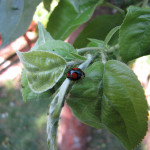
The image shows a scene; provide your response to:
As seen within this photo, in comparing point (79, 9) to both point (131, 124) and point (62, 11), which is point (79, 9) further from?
point (131, 124)

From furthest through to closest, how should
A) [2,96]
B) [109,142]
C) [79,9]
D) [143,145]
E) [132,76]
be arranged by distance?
[2,96] → [109,142] → [143,145] → [79,9] → [132,76]

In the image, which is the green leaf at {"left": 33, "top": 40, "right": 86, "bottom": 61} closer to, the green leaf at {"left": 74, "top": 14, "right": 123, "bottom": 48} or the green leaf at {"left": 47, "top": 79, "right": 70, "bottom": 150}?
the green leaf at {"left": 47, "top": 79, "right": 70, "bottom": 150}

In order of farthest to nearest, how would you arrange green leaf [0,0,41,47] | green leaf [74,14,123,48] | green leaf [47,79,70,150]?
green leaf [74,14,123,48], green leaf [0,0,41,47], green leaf [47,79,70,150]

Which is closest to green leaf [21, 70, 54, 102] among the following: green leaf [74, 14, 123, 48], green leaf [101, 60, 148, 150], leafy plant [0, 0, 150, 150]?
leafy plant [0, 0, 150, 150]

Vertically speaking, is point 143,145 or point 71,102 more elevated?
point 71,102

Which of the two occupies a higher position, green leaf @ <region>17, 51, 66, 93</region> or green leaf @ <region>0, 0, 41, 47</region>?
green leaf @ <region>0, 0, 41, 47</region>

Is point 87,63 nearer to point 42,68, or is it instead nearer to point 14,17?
point 42,68

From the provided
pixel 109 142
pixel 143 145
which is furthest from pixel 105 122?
pixel 109 142
